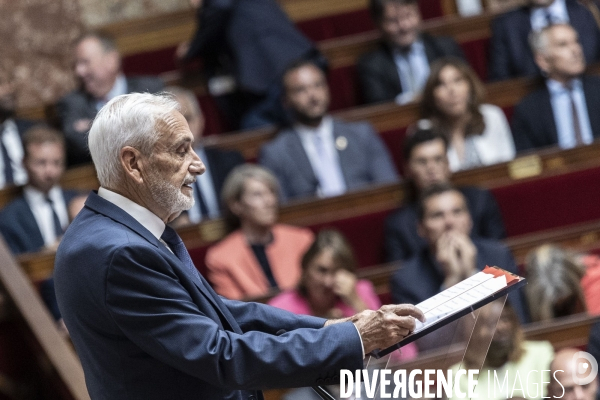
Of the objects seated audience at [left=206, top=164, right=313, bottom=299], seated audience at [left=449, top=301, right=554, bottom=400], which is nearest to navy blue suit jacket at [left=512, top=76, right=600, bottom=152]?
seated audience at [left=206, top=164, right=313, bottom=299]

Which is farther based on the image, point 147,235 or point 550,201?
point 550,201

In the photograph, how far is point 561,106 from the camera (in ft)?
7.36

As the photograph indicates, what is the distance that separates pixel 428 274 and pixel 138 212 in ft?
3.34

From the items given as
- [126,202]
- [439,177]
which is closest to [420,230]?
[439,177]

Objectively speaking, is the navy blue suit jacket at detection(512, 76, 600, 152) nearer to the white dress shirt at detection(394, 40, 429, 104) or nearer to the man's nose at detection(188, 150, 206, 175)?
the white dress shirt at detection(394, 40, 429, 104)

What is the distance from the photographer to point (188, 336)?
76cm

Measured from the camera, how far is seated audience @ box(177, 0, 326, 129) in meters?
2.34

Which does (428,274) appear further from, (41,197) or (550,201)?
(41,197)

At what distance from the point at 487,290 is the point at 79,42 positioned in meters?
1.71

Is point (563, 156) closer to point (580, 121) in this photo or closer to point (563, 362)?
point (580, 121)

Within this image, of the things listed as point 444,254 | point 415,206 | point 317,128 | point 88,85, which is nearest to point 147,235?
point 444,254

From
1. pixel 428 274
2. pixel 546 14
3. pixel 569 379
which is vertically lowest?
pixel 569 379

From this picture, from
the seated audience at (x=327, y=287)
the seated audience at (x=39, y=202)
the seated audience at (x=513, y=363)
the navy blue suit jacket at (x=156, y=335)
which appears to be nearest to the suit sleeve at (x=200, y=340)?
Answer: the navy blue suit jacket at (x=156, y=335)

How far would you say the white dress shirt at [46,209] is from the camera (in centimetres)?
203
